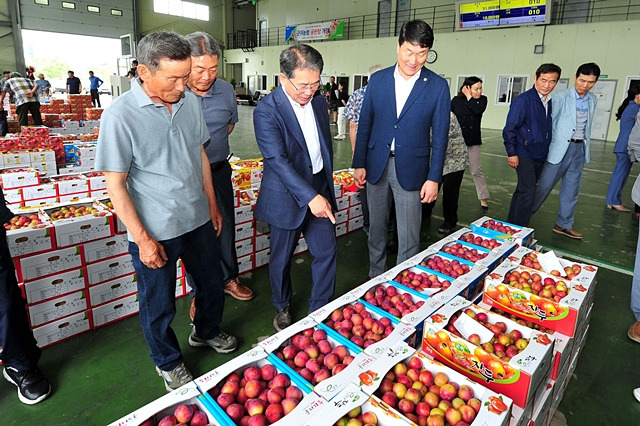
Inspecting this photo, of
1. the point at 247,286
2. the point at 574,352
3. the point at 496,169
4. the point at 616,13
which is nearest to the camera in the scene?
the point at 574,352

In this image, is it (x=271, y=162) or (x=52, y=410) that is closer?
(x=52, y=410)

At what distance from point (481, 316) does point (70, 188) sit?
3788mm

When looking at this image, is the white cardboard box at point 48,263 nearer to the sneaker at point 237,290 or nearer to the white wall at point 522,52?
the sneaker at point 237,290

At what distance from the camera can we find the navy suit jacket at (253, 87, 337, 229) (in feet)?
6.93

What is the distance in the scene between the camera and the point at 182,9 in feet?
77.0

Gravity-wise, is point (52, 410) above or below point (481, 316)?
below

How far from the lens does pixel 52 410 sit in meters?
1.87

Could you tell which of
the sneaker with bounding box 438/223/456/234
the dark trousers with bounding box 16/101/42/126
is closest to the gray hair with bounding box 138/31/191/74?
the sneaker with bounding box 438/223/456/234

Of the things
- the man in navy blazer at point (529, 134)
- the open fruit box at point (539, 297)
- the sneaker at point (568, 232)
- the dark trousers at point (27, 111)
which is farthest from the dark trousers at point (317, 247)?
the dark trousers at point (27, 111)

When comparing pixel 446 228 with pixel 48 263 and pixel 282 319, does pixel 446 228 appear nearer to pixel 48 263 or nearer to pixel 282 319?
pixel 282 319

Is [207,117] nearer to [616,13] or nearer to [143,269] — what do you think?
[143,269]

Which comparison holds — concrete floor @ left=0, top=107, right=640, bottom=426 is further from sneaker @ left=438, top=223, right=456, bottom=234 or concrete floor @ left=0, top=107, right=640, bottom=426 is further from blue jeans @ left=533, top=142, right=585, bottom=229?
blue jeans @ left=533, top=142, right=585, bottom=229

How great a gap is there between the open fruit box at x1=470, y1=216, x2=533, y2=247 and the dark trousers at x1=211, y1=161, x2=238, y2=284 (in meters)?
1.67

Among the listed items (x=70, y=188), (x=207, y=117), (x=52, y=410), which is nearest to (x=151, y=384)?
(x=52, y=410)
